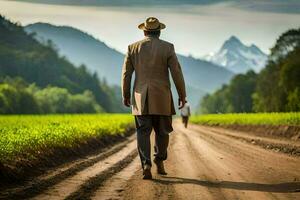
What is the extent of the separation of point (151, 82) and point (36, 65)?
558 feet

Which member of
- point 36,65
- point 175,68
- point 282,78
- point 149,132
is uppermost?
point 36,65

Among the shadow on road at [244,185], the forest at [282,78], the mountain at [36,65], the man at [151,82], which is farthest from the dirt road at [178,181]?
the mountain at [36,65]

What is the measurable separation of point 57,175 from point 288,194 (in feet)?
12.9

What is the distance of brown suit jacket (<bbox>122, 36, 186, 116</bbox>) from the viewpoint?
33.7 ft

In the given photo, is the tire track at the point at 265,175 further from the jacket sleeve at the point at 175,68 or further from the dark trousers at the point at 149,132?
the jacket sleeve at the point at 175,68

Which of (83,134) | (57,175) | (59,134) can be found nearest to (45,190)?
(57,175)

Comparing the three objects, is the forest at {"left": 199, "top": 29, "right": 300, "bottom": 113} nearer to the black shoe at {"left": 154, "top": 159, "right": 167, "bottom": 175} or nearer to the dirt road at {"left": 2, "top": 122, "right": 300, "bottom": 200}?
the dirt road at {"left": 2, "top": 122, "right": 300, "bottom": 200}

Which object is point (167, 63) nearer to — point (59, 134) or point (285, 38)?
point (59, 134)

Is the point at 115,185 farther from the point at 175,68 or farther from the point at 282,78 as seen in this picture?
the point at 282,78

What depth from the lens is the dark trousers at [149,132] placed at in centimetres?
1030

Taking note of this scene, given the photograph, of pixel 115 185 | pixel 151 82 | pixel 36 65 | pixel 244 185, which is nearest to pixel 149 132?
pixel 151 82

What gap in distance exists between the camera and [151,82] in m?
10.3

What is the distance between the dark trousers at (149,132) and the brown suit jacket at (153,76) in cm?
15

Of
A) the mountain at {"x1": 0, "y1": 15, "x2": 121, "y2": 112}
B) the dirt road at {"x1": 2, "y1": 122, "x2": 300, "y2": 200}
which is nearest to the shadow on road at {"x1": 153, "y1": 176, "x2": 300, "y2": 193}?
the dirt road at {"x1": 2, "y1": 122, "x2": 300, "y2": 200}
